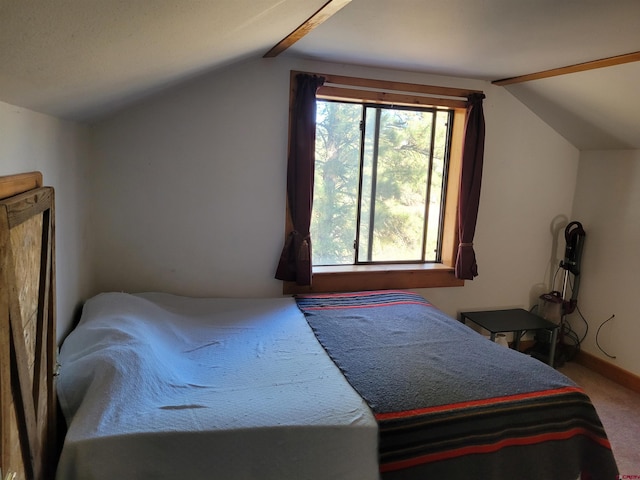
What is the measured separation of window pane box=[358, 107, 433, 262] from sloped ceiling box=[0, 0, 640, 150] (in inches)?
16.3

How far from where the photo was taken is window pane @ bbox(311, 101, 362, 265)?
3.09 m

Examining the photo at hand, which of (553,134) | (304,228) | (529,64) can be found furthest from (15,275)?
(553,134)

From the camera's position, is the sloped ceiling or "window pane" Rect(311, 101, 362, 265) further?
"window pane" Rect(311, 101, 362, 265)

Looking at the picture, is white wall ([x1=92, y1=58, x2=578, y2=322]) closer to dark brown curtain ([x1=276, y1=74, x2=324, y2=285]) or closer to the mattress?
dark brown curtain ([x1=276, y1=74, x2=324, y2=285])

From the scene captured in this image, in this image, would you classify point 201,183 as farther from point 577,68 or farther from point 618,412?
point 618,412

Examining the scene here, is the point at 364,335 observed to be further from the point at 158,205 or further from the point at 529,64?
the point at 529,64

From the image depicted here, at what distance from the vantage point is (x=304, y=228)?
2.89 meters

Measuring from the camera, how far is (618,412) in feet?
9.34

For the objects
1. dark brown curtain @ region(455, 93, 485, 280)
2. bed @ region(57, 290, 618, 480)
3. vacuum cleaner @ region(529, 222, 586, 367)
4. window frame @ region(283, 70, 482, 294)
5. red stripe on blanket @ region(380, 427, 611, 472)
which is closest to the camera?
bed @ region(57, 290, 618, 480)

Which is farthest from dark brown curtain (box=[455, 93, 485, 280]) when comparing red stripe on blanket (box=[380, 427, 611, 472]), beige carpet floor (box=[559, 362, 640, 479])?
red stripe on blanket (box=[380, 427, 611, 472])

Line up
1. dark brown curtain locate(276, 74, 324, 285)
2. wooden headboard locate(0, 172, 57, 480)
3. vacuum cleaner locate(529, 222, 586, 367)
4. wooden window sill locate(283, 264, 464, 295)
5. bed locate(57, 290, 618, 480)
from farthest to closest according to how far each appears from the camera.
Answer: vacuum cleaner locate(529, 222, 586, 367) < wooden window sill locate(283, 264, 464, 295) < dark brown curtain locate(276, 74, 324, 285) < bed locate(57, 290, 618, 480) < wooden headboard locate(0, 172, 57, 480)

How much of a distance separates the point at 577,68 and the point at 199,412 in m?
2.80

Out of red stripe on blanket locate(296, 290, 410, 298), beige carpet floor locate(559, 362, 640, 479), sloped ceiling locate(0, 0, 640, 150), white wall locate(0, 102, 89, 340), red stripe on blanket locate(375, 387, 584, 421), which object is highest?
sloped ceiling locate(0, 0, 640, 150)

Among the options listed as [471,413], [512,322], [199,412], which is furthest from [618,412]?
[199,412]
